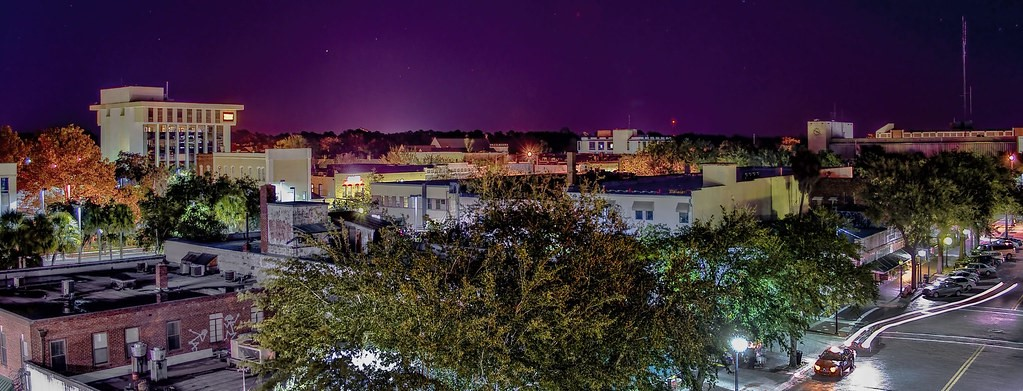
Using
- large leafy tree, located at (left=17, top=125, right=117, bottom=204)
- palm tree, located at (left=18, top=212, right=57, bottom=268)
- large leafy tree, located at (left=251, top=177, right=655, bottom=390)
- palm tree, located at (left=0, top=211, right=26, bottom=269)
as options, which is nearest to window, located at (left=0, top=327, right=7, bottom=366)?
large leafy tree, located at (left=251, top=177, right=655, bottom=390)

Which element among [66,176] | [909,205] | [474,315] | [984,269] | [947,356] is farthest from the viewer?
[66,176]

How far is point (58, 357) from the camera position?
31641 millimetres

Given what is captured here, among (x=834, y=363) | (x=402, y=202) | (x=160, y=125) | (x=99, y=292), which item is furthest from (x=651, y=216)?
(x=160, y=125)

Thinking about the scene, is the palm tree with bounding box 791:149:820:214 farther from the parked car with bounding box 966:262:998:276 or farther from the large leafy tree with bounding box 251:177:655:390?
the large leafy tree with bounding box 251:177:655:390

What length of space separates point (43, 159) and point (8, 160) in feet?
33.3

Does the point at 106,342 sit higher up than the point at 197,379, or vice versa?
the point at 106,342

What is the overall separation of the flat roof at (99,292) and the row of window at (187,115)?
110550mm

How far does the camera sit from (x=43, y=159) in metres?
93.9

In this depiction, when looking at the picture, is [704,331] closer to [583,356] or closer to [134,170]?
[583,356]

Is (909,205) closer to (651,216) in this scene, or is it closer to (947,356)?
(651,216)

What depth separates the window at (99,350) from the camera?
32.4m

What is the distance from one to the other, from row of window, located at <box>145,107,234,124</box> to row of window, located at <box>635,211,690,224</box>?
107 metres

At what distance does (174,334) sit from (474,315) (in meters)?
17.4

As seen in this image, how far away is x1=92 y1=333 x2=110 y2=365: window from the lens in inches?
1275
